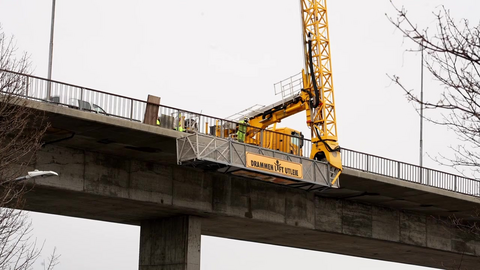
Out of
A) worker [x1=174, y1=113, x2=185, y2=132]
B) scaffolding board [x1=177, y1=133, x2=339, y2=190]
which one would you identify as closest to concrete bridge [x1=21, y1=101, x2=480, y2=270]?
scaffolding board [x1=177, y1=133, x2=339, y2=190]

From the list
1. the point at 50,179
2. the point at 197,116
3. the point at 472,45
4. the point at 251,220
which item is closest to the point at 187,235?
the point at 251,220

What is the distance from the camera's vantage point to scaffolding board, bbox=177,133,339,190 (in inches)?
1261

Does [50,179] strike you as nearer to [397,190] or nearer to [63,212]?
[63,212]

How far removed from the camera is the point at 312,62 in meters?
48.9

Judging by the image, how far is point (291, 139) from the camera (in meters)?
40.2

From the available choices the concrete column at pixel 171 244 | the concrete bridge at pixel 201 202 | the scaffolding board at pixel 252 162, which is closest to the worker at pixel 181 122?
the scaffolding board at pixel 252 162

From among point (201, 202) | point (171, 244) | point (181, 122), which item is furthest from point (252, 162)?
point (171, 244)

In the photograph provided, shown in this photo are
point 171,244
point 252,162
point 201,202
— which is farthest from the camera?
point 171,244

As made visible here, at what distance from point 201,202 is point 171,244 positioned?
3.22 m

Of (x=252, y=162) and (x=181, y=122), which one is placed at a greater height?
(x=181, y=122)

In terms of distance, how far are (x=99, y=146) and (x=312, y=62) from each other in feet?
67.5

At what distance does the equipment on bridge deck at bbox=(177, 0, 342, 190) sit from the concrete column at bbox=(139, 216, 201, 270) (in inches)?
143

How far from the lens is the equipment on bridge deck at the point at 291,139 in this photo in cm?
3372

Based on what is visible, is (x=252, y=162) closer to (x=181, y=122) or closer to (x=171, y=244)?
(x=181, y=122)
